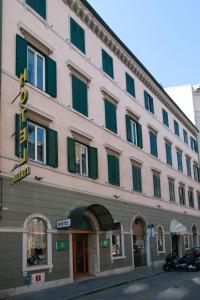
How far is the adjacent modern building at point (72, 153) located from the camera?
15.4 metres

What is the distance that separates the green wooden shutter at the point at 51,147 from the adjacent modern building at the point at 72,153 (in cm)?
5

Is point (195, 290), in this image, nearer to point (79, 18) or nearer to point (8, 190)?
point (8, 190)

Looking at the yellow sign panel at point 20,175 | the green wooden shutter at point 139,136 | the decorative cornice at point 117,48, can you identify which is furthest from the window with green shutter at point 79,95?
the green wooden shutter at point 139,136

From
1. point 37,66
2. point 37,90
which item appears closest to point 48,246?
point 37,90

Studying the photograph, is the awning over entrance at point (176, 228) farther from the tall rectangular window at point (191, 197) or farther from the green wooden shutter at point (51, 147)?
the green wooden shutter at point (51, 147)

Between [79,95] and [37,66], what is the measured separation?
134 inches

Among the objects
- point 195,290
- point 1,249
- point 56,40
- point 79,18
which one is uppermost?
point 79,18

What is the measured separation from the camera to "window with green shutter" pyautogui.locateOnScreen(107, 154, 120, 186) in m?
22.8

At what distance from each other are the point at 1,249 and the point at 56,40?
10.8 m

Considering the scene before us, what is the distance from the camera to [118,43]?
2630cm

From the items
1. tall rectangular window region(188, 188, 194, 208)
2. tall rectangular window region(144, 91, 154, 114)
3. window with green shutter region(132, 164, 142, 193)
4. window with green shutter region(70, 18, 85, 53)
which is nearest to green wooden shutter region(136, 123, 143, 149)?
window with green shutter region(132, 164, 142, 193)

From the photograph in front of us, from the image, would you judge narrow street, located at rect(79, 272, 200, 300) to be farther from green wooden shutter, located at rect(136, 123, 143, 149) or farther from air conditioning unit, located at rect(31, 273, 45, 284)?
green wooden shutter, located at rect(136, 123, 143, 149)

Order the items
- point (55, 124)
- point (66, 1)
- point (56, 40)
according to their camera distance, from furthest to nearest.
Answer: point (66, 1), point (56, 40), point (55, 124)

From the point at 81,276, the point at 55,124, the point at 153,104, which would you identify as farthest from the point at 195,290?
the point at 153,104
